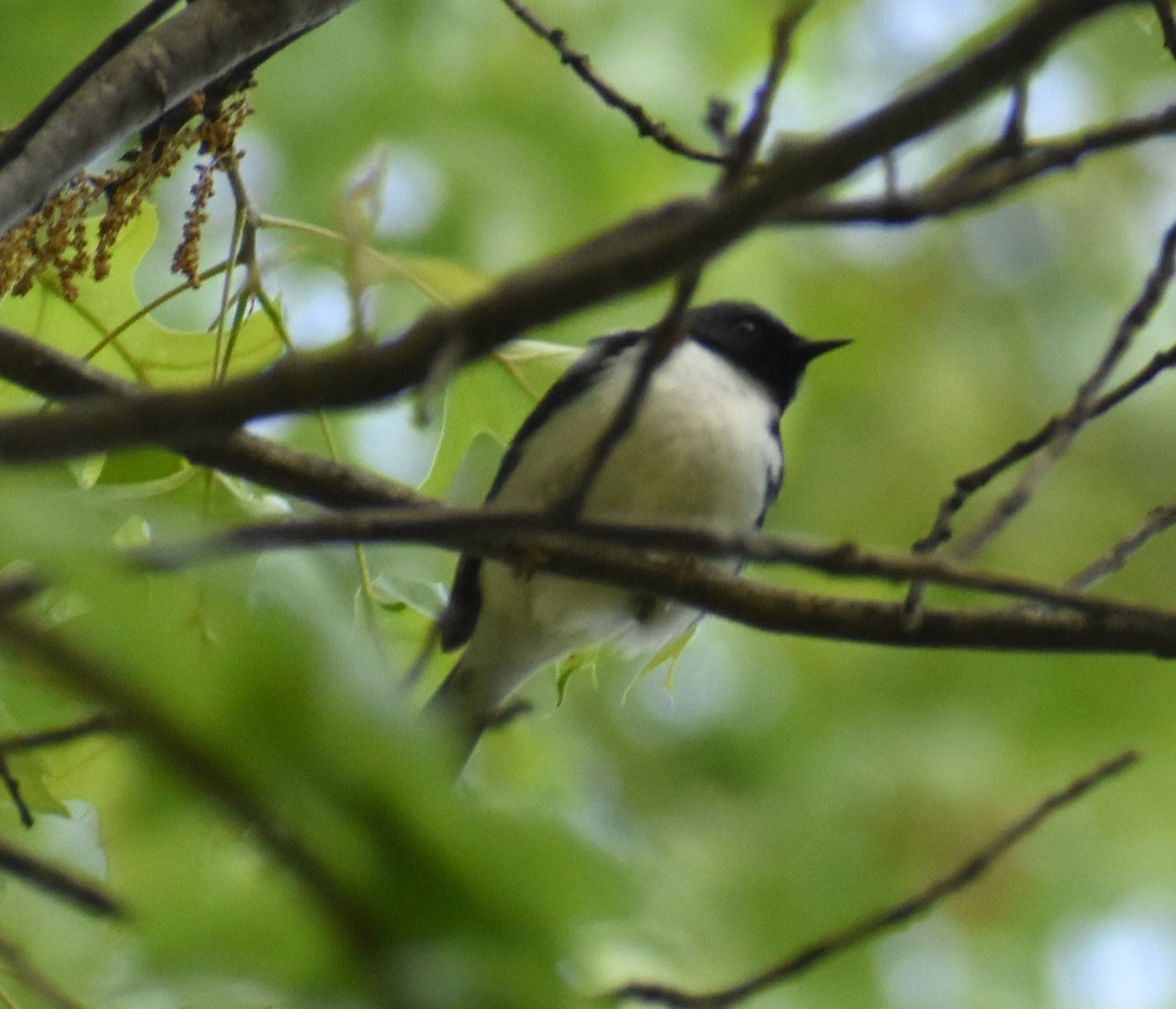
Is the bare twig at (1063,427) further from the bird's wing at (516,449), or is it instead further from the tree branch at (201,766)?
the bird's wing at (516,449)

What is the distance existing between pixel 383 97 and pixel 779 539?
12.3ft

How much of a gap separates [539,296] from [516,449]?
223 cm

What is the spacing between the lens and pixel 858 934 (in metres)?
1.42

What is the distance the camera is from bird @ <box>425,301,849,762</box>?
307cm

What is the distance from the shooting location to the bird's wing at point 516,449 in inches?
126

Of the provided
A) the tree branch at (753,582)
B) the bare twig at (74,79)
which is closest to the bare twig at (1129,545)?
the tree branch at (753,582)

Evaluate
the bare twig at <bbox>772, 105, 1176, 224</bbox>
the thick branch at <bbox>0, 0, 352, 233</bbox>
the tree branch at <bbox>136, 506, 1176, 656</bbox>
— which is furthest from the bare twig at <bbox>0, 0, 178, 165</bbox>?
the bare twig at <bbox>772, 105, 1176, 224</bbox>

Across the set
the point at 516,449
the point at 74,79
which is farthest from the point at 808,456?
the point at 74,79

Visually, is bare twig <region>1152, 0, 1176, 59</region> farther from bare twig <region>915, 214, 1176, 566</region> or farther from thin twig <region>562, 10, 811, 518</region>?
thin twig <region>562, 10, 811, 518</region>

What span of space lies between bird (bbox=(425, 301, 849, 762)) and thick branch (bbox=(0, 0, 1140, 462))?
1775 mm

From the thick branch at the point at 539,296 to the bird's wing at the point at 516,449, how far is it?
6.64ft

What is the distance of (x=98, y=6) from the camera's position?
130 inches

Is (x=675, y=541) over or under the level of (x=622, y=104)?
under

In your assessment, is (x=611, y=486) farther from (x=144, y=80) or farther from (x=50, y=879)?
(x=50, y=879)
